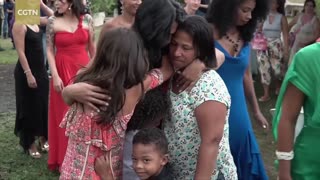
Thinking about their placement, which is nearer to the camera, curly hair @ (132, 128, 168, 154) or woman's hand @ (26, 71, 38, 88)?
curly hair @ (132, 128, 168, 154)

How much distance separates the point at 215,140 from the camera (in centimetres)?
245

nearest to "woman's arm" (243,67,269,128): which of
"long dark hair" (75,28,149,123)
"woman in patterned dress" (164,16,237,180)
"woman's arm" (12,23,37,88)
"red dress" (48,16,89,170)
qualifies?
"woman in patterned dress" (164,16,237,180)

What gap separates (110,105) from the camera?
89.4 inches

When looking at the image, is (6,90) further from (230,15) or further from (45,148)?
(230,15)

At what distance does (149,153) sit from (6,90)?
7.84 m

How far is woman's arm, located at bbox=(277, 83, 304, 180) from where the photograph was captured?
242 cm

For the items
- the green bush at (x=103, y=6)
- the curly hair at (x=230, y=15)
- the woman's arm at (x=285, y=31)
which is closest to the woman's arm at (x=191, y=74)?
the curly hair at (x=230, y=15)

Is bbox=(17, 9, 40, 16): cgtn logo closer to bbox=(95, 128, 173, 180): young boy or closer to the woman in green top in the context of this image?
bbox=(95, 128, 173, 180): young boy

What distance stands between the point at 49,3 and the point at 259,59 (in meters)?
3.80

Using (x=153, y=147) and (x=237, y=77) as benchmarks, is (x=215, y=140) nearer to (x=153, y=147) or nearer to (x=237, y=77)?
(x=153, y=147)

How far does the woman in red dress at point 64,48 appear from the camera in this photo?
16.5 feet

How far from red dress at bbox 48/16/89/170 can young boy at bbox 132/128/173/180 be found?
2.58m

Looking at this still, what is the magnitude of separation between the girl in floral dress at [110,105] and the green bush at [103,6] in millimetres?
16102

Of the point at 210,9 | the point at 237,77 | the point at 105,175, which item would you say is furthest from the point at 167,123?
the point at 210,9
